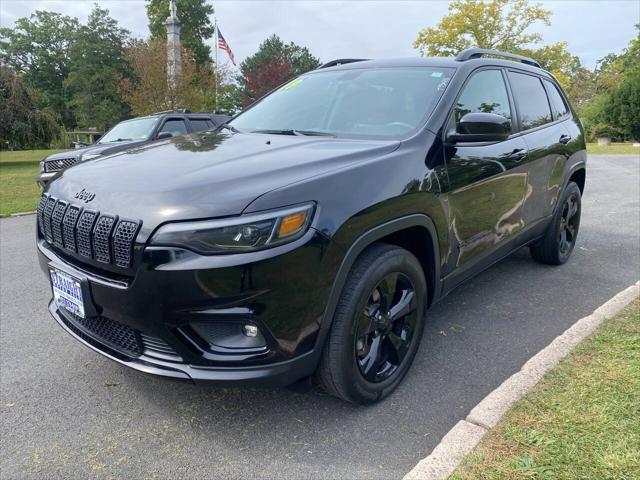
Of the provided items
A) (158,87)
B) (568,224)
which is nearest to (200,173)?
(568,224)

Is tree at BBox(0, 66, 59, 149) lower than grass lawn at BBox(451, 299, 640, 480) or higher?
higher

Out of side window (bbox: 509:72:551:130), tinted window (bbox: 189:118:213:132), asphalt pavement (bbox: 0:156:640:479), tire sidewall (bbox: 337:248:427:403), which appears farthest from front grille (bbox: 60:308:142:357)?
tinted window (bbox: 189:118:213:132)

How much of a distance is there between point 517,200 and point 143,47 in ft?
72.1

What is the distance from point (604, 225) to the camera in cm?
671

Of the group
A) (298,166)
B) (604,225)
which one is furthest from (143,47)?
(298,166)

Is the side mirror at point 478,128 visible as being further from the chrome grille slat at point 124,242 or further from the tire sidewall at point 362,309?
the chrome grille slat at point 124,242

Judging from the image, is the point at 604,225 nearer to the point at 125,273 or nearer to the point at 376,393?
the point at 376,393

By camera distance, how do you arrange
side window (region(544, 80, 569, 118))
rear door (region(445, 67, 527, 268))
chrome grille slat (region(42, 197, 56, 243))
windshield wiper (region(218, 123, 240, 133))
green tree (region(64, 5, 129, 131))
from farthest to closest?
green tree (region(64, 5, 129, 131)), side window (region(544, 80, 569, 118)), windshield wiper (region(218, 123, 240, 133)), rear door (region(445, 67, 527, 268)), chrome grille slat (region(42, 197, 56, 243))

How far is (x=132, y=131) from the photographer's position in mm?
9555

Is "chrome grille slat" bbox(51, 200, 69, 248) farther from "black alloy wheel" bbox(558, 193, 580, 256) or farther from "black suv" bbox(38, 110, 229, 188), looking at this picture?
"black suv" bbox(38, 110, 229, 188)

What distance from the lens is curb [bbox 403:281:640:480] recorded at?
195 cm

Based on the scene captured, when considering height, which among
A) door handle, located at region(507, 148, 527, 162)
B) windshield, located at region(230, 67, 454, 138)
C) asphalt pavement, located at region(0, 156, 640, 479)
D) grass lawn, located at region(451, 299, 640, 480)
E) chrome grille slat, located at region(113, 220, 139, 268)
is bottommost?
asphalt pavement, located at region(0, 156, 640, 479)

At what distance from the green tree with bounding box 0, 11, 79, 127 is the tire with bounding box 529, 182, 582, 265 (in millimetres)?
56348

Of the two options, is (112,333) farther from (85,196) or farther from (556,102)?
(556,102)
